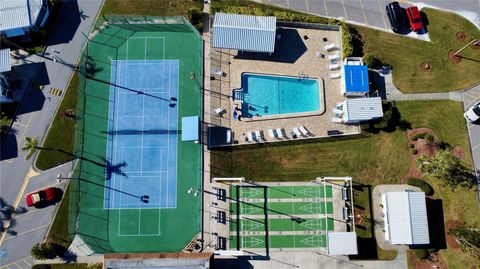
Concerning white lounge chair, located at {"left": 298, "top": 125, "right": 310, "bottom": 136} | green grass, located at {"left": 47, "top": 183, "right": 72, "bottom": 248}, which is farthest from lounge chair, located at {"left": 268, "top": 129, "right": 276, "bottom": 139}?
green grass, located at {"left": 47, "top": 183, "right": 72, "bottom": 248}

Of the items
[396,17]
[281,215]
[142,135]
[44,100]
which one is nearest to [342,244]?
[281,215]

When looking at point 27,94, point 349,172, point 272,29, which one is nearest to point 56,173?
point 27,94

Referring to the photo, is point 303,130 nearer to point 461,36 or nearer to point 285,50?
point 285,50

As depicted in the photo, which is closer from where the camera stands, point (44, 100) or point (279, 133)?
point (279, 133)

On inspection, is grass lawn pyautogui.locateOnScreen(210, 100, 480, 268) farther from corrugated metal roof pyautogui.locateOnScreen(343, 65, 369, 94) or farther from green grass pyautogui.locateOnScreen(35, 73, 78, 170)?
green grass pyautogui.locateOnScreen(35, 73, 78, 170)

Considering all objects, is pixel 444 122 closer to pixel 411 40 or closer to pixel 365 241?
pixel 411 40

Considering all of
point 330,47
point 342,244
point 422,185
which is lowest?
point 342,244

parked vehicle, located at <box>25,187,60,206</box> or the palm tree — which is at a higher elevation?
the palm tree

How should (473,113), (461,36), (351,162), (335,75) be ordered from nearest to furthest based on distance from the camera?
1. (351,162)
2. (473,113)
3. (335,75)
4. (461,36)

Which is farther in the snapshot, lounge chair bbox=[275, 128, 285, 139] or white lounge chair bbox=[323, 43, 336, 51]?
white lounge chair bbox=[323, 43, 336, 51]
